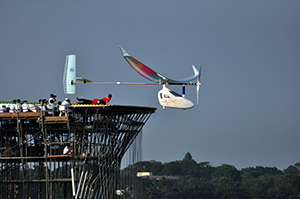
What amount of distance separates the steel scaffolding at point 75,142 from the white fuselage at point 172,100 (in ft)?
10.6

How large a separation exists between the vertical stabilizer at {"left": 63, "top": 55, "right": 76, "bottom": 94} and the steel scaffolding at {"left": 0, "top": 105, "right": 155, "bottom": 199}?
11.3 ft

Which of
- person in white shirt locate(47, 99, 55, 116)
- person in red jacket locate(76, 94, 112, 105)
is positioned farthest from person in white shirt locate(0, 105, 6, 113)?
person in red jacket locate(76, 94, 112, 105)

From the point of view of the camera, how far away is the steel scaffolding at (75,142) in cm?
4862

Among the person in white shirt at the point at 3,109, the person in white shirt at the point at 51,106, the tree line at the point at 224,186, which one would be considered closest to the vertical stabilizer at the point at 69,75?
the person in white shirt at the point at 51,106

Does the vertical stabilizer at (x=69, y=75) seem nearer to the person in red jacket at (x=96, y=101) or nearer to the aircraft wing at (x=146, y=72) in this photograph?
the person in red jacket at (x=96, y=101)

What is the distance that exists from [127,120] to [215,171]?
129 metres

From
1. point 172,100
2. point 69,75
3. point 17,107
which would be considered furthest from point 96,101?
point 17,107

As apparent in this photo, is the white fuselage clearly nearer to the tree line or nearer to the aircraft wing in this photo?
the aircraft wing

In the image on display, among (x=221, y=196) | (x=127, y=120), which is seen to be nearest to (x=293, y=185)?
(x=221, y=196)

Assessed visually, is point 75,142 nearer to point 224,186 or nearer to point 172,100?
point 172,100

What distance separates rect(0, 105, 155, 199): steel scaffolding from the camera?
160 feet

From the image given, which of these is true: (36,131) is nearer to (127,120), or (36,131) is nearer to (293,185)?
(127,120)

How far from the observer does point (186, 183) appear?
16550 cm

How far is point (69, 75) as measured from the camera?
51.8 meters
